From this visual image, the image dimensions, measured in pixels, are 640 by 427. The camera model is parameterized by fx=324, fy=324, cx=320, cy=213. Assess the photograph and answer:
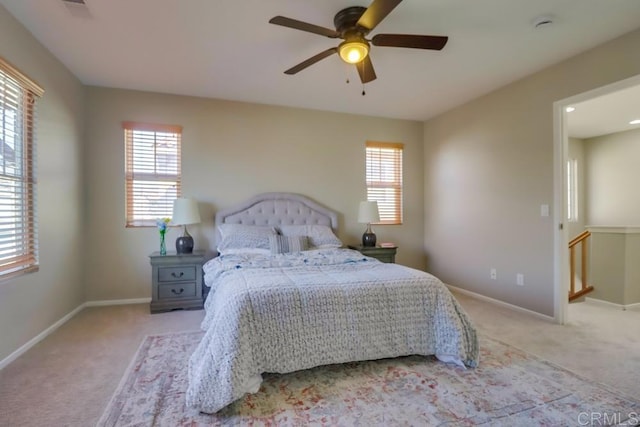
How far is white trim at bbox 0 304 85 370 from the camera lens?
2.32 meters

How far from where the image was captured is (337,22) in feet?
7.80

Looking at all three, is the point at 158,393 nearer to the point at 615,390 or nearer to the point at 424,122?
the point at 615,390

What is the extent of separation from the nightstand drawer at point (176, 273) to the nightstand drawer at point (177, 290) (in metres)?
0.07

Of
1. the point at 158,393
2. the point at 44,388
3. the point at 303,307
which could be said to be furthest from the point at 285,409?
the point at 44,388

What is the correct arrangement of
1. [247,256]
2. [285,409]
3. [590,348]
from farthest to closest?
1. [247,256]
2. [590,348]
3. [285,409]

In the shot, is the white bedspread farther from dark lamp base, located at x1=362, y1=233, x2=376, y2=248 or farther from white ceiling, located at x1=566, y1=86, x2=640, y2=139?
white ceiling, located at x1=566, y1=86, x2=640, y2=139

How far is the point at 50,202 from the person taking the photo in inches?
117

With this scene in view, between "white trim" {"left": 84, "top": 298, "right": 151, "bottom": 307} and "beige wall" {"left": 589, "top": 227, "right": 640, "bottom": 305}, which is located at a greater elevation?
"beige wall" {"left": 589, "top": 227, "right": 640, "bottom": 305}

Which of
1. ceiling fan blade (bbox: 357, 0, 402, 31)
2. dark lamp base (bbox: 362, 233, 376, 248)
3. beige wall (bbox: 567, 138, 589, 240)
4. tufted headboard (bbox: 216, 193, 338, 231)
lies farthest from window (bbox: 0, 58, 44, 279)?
beige wall (bbox: 567, 138, 589, 240)

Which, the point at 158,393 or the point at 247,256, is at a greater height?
the point at 247,256

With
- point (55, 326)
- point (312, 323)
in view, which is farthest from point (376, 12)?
point (55, 326)

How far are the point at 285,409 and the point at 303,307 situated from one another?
1.91ft

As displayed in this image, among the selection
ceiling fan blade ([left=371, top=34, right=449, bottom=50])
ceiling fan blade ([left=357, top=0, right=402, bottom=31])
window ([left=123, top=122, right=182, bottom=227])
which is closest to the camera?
ceiling fan blade ([left=357, top=0, right=402, bottom=31])

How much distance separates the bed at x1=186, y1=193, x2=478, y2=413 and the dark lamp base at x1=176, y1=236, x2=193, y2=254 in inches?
40.1
